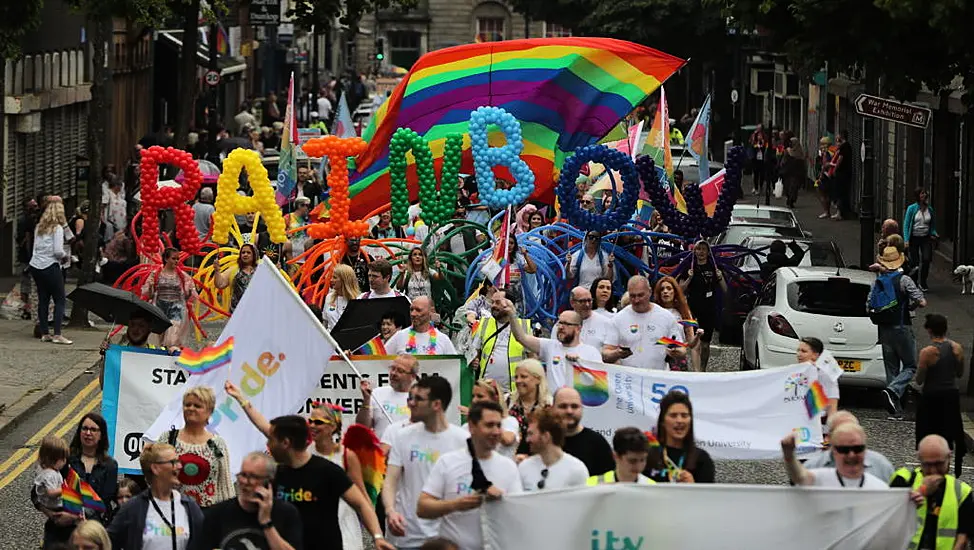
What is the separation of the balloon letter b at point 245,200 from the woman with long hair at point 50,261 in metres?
2.12

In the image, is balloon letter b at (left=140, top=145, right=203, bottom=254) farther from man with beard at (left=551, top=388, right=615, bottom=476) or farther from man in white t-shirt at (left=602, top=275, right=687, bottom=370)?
man with beard at (left=551, top=388, right=615, bottom=476)

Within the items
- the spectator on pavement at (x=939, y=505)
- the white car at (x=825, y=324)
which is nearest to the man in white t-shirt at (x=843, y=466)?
the spectator on pavement at (x=939, y=505)

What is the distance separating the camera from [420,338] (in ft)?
47.0

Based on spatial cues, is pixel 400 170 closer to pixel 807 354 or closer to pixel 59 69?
pixel 807 354

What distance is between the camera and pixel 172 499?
9859 mm

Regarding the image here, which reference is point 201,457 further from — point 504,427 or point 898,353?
point 898,353

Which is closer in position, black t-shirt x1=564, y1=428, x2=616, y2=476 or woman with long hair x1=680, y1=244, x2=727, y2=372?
black t-shirt x1=564, y1=428, x2=616, y2=476

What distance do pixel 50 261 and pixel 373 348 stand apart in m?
9.56

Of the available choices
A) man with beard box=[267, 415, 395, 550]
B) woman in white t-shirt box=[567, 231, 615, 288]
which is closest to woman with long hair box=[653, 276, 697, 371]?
woman in white t-shirt box=[567, 231, 615, 288]

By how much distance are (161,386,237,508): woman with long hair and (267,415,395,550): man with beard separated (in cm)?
111

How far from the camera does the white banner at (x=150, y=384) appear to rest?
43.4ft

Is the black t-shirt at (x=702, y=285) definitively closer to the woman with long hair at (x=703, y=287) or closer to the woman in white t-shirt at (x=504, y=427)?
the woman with long hair at (x=703, y=287)

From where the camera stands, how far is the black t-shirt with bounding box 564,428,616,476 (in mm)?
10570

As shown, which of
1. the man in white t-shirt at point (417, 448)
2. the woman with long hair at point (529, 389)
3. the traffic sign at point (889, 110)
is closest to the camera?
the man in white t-shirt at point (417, 448)
